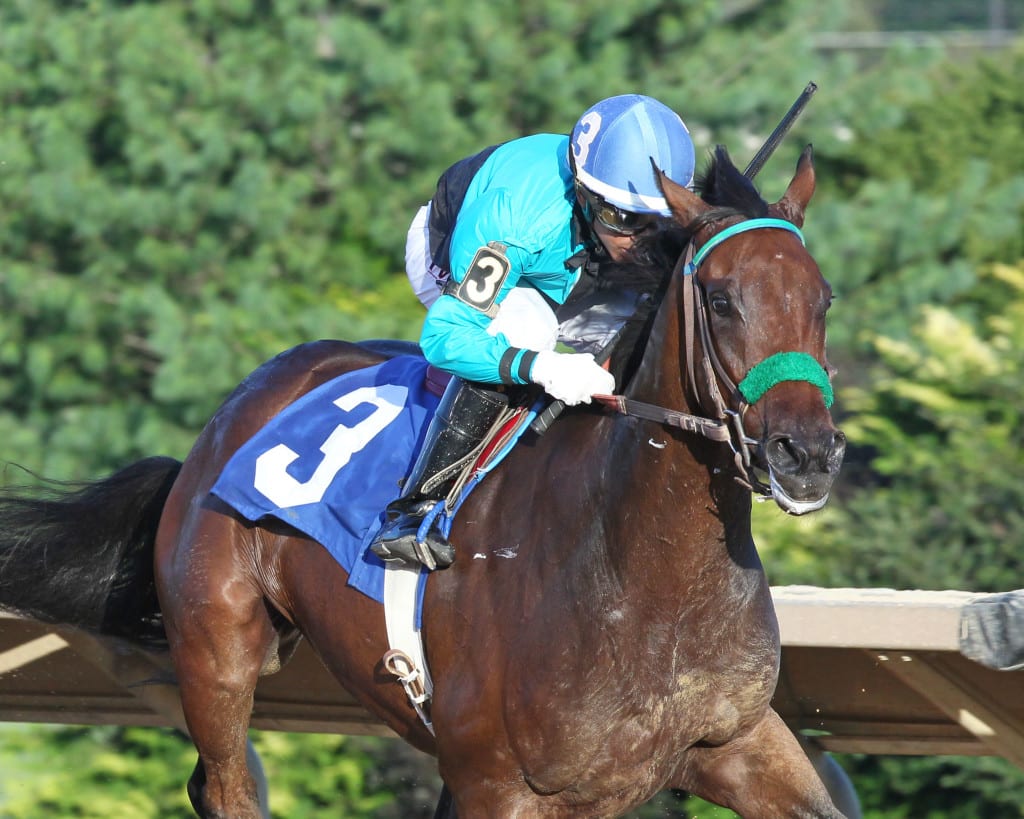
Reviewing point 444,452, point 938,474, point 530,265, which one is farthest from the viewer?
point 938,474

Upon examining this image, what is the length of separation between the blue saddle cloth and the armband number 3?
2.16ft

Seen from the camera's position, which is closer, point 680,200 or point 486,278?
point 680,200

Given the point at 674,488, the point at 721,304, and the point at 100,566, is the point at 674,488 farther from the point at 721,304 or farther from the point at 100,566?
the point at 100,566

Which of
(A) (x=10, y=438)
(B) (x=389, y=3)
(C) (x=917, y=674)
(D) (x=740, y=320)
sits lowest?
(A) (x=10, y=438)

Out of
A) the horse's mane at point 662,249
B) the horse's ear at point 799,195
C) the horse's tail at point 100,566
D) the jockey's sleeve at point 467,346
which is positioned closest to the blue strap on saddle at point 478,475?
the jockey's sleeve at point 467,346

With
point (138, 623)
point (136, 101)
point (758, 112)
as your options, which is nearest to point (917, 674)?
point (138, 623)

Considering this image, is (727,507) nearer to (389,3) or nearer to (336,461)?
(336,461)

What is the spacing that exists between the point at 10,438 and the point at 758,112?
536cm

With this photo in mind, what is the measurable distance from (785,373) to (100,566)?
9.33 ft

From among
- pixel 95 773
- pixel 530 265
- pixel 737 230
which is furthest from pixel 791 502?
pixel 95 773

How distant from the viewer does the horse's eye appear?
3059 mm

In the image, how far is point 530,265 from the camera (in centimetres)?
367

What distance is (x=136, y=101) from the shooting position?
9648mm

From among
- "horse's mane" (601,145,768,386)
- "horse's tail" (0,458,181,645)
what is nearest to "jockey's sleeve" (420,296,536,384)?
"horse's mane" (601,145,768,386)
